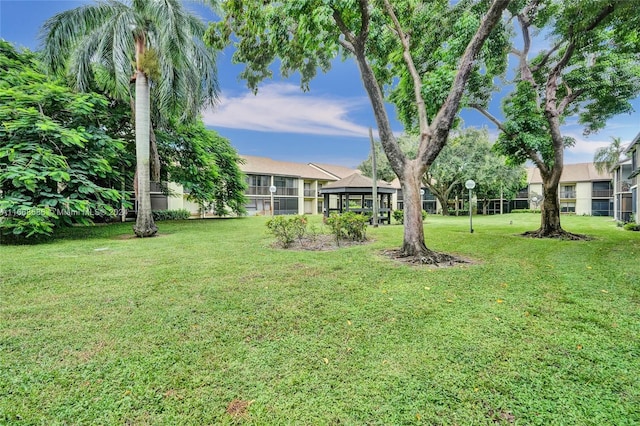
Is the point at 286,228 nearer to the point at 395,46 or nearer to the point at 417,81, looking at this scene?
the point at 417,81

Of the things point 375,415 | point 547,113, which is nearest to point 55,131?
point 375,415

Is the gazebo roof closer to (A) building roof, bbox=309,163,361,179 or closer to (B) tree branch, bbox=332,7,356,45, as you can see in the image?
(B) tree branch, bbox=332,7,356,45

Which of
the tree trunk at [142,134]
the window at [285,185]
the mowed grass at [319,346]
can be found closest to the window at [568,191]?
the window at [285,185]

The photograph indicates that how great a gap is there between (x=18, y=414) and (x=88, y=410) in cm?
48

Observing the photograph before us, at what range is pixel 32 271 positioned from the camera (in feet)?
18.8

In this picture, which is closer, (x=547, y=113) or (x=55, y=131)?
(x=55, y=131)

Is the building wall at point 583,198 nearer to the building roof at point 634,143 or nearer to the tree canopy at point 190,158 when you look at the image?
the building roof at point 634,143

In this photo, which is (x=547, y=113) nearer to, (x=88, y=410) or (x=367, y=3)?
(x=367, y=3)

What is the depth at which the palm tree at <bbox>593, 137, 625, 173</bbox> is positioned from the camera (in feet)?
73.2

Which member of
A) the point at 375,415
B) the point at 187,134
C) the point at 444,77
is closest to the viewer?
the point at 375,415

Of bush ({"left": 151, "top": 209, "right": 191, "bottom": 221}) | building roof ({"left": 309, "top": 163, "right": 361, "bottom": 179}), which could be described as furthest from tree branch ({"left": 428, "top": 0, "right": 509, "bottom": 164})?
building roof ({"left": 309, "top": 163, "right": 361, "bottom": 179})

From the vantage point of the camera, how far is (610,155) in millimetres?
22891

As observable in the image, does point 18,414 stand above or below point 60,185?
below

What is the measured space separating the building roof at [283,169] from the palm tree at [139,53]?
709 inches
